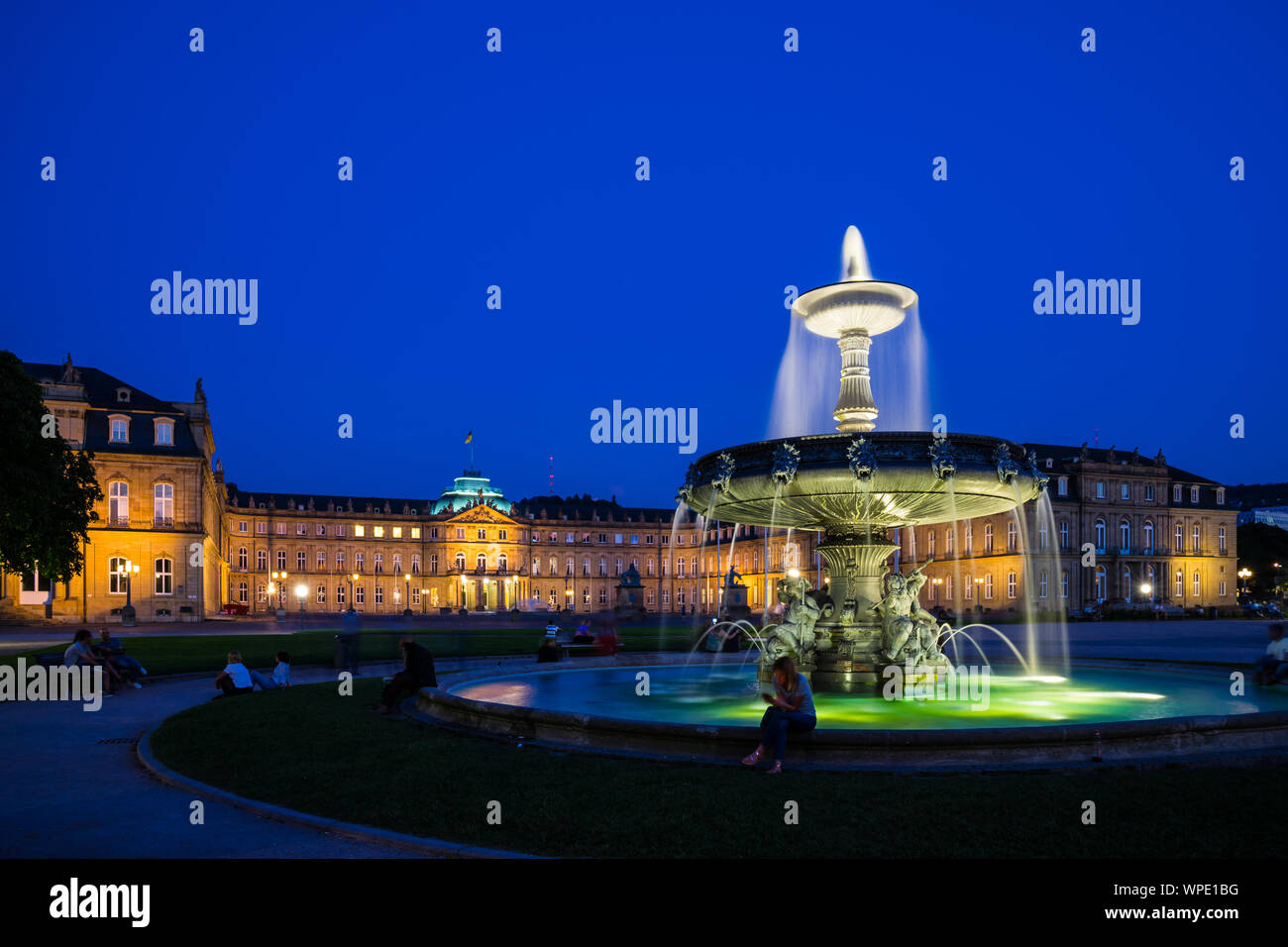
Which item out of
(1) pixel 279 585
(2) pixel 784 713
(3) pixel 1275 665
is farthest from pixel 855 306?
(1) pixel 279 585

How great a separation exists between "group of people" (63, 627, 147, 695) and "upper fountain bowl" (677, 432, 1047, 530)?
11.7m

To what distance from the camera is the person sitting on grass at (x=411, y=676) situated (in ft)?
39.3

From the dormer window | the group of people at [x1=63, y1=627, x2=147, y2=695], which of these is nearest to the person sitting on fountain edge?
the group of people at [x1=63, y1=627, x2=147, y2=695]

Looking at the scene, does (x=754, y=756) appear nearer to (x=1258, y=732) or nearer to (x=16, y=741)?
(x=1258, y=732)

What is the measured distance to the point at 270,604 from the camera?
351 ft

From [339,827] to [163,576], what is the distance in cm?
5456

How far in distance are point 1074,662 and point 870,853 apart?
50.2 feet

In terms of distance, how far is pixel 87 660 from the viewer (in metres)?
16.2

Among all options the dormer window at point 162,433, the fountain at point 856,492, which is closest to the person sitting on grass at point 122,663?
the fountain at point 856,492

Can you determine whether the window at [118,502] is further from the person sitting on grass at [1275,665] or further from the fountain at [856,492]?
the person sitting on grass at [1275,665]

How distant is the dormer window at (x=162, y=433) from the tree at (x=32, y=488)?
33992mm

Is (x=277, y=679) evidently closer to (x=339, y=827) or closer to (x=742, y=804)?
(x=339, y=827)

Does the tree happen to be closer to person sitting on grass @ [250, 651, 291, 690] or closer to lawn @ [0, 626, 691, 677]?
lawn @ [0, 626, 691, 677]
